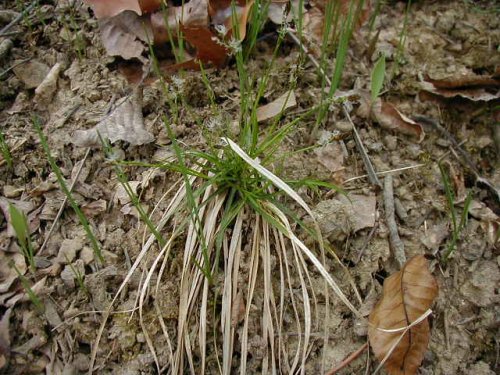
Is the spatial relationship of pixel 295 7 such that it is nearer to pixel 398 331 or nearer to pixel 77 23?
pixel 77 23

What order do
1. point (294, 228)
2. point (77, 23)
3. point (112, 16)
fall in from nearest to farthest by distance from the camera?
point (294, 228), point (112, 16), point (77, 23)

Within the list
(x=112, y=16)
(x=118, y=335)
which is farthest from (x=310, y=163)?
(x=112, y=16)

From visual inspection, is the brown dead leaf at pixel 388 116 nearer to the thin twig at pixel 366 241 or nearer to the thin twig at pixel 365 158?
the thin twig at pixel 365 158

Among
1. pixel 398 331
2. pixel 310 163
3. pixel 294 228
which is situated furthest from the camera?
pixel 310 163

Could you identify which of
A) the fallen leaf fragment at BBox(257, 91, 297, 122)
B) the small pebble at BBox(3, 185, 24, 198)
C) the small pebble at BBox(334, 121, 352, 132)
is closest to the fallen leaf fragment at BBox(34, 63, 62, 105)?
the small pebble at BBox(3, 185, 24, 198)

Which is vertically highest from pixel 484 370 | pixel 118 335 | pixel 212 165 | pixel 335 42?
A: pixel 335 42

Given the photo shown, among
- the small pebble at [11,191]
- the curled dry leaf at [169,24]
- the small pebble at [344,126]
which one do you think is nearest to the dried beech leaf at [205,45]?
the curled dry leaf at [169,24]

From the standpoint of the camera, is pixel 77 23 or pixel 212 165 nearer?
pixel 212 165

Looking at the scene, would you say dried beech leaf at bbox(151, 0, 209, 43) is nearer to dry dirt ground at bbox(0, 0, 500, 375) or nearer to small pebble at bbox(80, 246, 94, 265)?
dry dirt ground at bbox(0, 0, 500, 375)
